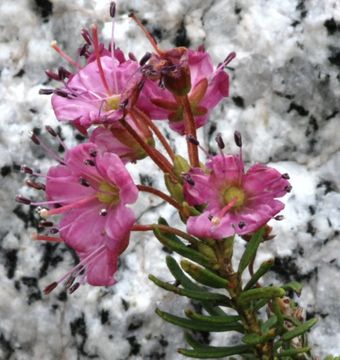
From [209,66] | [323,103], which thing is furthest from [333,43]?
[209,66]

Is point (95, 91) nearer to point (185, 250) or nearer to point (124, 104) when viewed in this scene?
point (124, 104)

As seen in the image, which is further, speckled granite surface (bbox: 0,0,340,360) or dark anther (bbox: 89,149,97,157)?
speckled granite surface (bbox: 0,0,340,360)

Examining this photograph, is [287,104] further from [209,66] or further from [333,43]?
[209,66]

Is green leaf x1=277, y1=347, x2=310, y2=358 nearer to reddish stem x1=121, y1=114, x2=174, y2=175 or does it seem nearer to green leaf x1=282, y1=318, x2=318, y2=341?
green leaf x1=282, y1=318, x2=318, y2=341

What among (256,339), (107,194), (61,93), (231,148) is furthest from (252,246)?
(231,148)

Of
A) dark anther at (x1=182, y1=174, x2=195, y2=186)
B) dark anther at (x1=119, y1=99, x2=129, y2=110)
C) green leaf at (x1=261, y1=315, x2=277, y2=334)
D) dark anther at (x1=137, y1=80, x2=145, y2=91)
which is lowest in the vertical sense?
green leaf at (x1=261, y1=315, x2=277, y2=334)

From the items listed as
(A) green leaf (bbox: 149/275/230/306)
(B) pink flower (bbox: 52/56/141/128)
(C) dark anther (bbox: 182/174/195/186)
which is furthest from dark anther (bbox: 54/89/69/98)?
(A) green leaf (bbox: 149/275/230/306)
